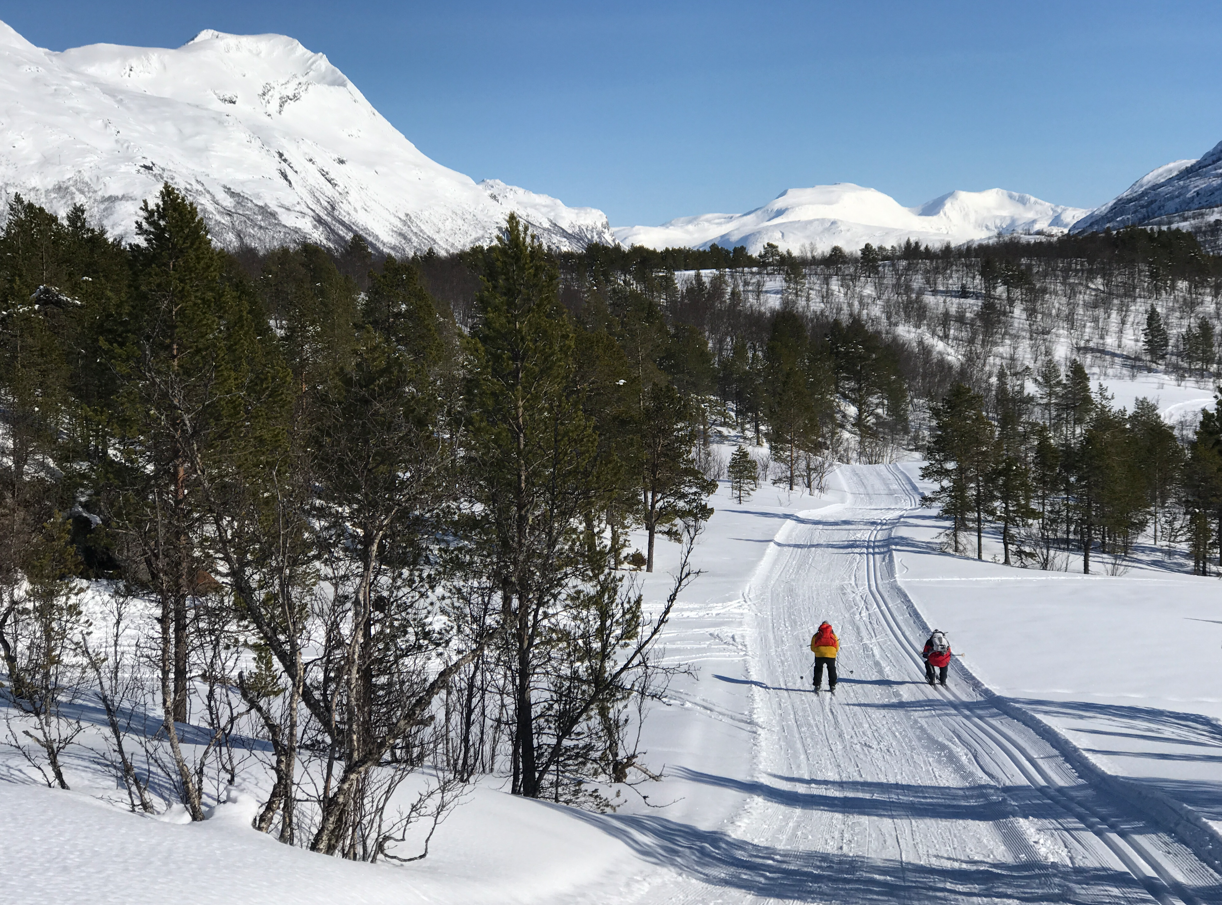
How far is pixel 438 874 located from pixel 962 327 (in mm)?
126864

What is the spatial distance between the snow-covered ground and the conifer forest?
2.38ft

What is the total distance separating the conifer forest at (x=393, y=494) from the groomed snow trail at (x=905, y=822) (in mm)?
2079

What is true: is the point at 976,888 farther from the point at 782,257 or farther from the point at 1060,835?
the point at 782,257

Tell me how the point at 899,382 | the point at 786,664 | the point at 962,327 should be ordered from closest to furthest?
the point at 786,664 → the point at 899,382 → the point at 962,327

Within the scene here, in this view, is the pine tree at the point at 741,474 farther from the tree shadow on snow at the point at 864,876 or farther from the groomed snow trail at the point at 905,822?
the tree shadow on snow at the point at 864,876

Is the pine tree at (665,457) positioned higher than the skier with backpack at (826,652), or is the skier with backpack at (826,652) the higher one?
the pine tree at (665,457)

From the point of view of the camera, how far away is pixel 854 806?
9.06 m

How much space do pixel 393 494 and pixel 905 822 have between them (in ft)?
22.6

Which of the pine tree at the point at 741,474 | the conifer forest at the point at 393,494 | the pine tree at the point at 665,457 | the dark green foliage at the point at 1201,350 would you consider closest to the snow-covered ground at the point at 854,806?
the conifer forest at the point at 393,494

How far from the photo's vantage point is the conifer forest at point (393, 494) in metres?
5.85

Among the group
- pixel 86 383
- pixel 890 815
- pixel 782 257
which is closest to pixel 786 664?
pixel 890 815

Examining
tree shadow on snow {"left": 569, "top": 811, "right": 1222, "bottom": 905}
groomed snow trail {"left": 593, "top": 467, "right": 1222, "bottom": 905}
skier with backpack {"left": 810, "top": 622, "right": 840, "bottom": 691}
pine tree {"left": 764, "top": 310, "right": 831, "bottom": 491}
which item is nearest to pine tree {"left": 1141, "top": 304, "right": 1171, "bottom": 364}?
pine tree {"left": 764, "top": 310, "right": 831, "bottom": 491}

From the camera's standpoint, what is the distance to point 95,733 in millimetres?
8875

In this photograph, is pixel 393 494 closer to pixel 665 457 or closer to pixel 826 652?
pixel 826 652
